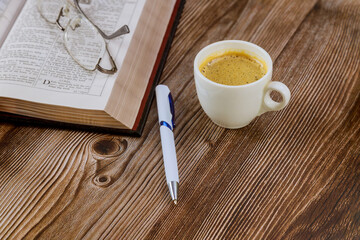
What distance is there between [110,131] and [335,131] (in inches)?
15.3

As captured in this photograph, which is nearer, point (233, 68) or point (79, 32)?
point (233, 68)

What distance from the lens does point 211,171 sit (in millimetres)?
656

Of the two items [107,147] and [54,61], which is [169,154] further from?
[54,61]

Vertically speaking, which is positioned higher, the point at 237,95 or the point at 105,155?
the point at 237,95

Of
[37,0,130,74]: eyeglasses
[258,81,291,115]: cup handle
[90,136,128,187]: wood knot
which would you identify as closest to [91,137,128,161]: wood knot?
[90,136,128,187]: wood knot

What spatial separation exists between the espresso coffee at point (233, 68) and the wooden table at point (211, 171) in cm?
9

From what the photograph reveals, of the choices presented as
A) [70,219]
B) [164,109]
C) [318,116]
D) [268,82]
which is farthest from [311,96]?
[70,219]

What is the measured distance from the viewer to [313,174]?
636 millimetres

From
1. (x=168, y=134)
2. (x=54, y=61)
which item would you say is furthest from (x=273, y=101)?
(x=54, y=61)

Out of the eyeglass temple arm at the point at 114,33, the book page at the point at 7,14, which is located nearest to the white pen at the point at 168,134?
the eyeglass temple arm at the point at 114,33

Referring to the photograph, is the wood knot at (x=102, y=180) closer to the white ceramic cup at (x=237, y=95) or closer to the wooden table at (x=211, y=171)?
the wooden table at (x=211, y=171)

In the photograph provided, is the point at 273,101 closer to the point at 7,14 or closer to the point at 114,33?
the point at 114,33

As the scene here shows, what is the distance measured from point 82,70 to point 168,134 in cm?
21

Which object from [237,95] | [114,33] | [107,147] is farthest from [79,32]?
[237,95]
